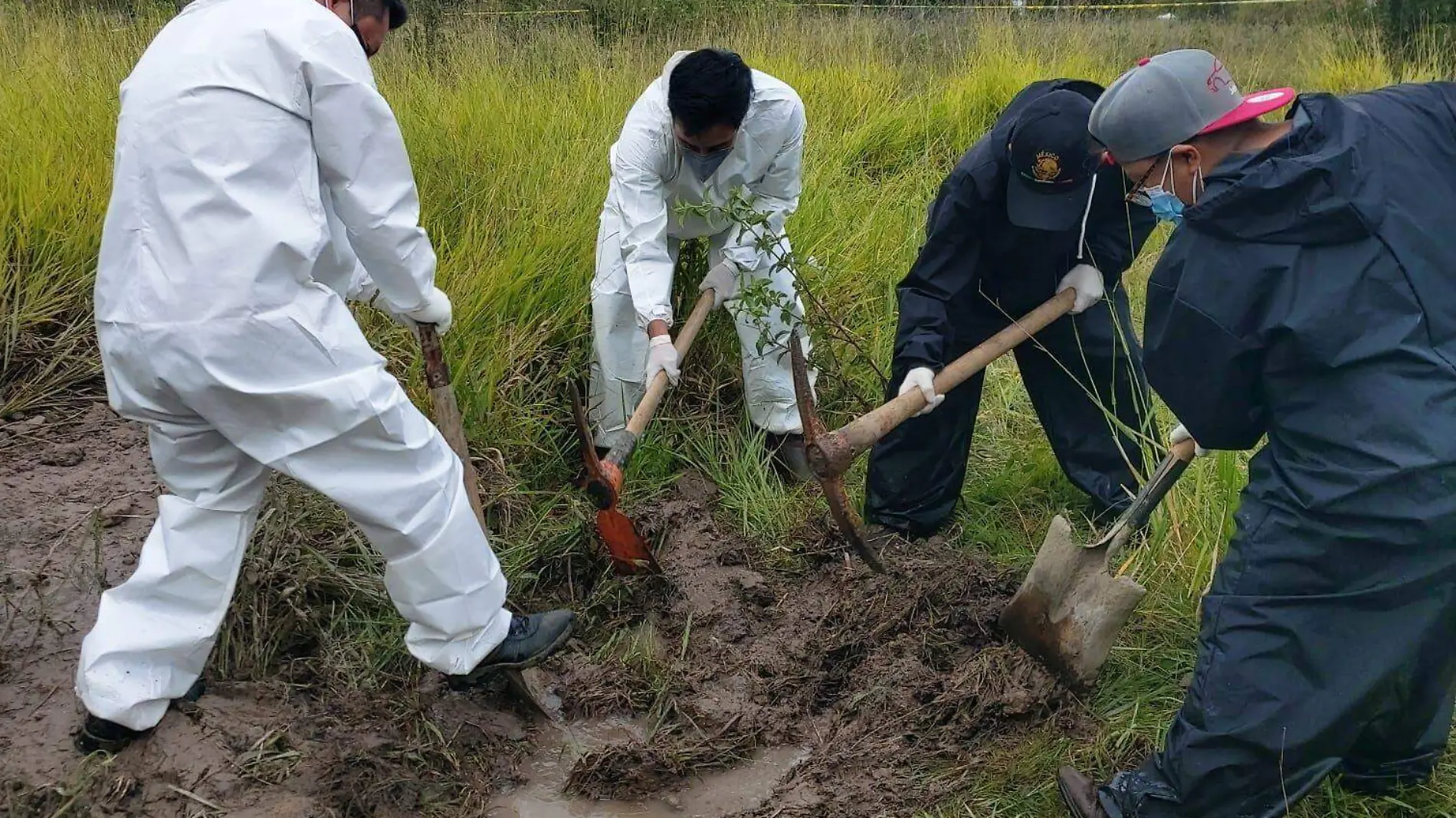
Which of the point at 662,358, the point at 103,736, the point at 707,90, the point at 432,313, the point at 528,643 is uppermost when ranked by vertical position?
the point at 707,90

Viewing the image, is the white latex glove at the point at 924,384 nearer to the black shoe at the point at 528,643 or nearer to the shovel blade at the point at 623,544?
the shovel blade at the point at 623,544

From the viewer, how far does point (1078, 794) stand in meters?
2.42

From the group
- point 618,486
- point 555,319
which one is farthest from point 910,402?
point 555,319

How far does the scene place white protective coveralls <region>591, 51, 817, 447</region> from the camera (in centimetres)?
360

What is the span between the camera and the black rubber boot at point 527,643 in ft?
8.95

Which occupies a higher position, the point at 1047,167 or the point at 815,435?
the point at 1047,167

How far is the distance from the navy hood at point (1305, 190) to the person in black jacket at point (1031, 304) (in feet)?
3.01

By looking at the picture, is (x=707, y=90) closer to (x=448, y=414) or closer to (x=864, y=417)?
(x=864, y=417)

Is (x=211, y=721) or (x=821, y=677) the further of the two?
(x=821, y=677)

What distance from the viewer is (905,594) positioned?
10.4 ft

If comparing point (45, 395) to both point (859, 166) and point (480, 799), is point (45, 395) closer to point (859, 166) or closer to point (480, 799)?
point (480, 799)

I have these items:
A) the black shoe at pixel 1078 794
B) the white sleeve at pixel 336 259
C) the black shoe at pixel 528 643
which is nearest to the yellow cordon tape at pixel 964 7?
the white sleeve at pixel 336 259

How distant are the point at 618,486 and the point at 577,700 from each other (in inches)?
24.6

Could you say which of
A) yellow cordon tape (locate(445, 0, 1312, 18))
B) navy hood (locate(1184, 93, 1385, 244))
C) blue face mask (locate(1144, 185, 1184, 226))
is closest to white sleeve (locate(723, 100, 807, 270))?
blue face mask (locate(1144, 185, 1184, 226))
